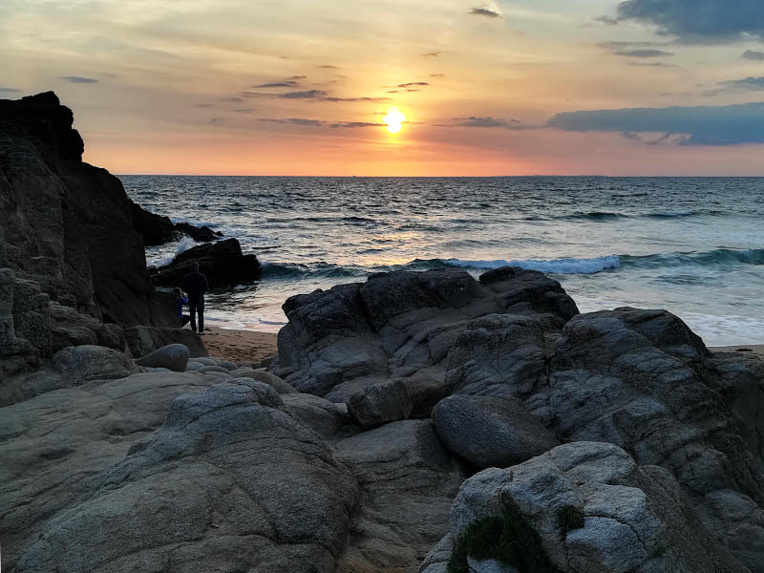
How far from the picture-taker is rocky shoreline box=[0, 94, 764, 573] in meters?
5.12

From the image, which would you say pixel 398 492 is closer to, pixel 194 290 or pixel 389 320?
pixel 389 320

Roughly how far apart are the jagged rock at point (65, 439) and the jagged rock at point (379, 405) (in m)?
2.24

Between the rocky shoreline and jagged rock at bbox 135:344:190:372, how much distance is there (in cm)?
4

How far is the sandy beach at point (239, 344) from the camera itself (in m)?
19.3

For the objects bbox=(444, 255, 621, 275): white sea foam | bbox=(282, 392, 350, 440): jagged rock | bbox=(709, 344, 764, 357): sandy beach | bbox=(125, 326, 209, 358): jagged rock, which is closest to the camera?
bbox=(282, 392, 350, 440): jagged rock

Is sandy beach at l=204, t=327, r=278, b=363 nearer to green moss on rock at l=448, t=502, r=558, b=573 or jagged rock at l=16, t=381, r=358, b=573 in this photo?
jagged rock at l=16, t=381, r=358, b=573

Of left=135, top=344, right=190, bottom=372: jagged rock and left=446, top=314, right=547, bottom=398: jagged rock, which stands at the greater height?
left=446, top=314, right=547, bottom=398: jagged rock

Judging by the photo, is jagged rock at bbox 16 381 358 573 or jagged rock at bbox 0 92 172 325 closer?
jagged rock at bbox 16 381 358 573

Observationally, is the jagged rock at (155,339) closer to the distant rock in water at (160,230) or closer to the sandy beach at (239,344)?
the sandy beach at (239,344)

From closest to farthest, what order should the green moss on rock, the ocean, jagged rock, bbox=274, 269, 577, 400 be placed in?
1. the green moss on rock
2. jagged rock, bbox=274, 269, 577, 400
3. the ocean

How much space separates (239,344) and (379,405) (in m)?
12.3

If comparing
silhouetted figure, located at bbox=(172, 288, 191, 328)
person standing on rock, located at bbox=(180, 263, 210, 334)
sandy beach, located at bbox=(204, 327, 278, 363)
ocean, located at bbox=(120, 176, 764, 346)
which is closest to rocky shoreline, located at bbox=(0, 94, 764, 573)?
sandy beach, located at bbox=(204, 327, 278, 363)

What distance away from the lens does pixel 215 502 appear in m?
5.92

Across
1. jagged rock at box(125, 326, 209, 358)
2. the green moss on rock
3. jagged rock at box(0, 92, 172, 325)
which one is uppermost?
jagged rock at box(0, 92, 172, 325)
